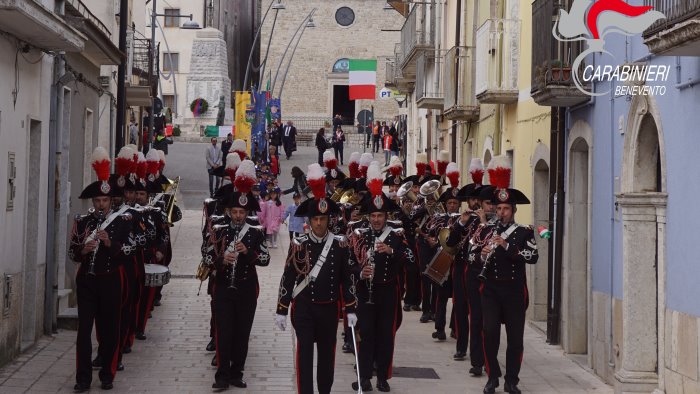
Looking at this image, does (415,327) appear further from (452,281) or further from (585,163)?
(585,163)

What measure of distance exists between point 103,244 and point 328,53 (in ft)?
237

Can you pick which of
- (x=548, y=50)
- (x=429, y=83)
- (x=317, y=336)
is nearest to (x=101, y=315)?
(x=317, y=336)

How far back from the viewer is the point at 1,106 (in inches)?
502

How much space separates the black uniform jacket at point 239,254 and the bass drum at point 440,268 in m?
3.93

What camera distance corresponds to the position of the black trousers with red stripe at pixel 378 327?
12234 mm

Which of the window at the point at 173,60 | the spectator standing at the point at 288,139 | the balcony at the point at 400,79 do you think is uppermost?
the window at the point at 173,60

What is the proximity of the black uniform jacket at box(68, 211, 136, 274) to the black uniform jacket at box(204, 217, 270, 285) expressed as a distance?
881 millimetres

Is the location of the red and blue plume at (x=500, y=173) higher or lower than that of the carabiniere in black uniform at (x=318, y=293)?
higher

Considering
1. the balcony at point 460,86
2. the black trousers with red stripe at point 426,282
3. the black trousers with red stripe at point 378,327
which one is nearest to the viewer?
the black trousers with red stripe at point 378,327

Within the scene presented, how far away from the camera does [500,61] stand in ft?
63.3

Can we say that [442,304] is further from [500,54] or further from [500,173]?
[500,54]

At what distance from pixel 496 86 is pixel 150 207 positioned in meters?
6.70

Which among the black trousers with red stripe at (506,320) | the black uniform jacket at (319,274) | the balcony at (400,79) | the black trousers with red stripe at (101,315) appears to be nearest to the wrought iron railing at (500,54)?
the black trousers with red stripe at (506,320)

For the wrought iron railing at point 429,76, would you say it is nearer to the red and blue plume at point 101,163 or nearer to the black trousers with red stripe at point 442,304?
the black trousers with red stripe at point 442,304
